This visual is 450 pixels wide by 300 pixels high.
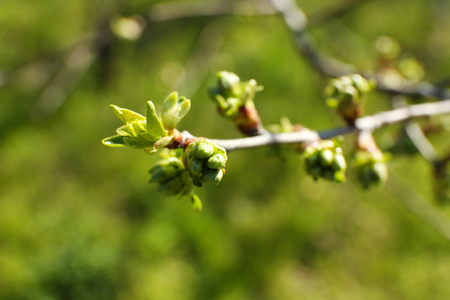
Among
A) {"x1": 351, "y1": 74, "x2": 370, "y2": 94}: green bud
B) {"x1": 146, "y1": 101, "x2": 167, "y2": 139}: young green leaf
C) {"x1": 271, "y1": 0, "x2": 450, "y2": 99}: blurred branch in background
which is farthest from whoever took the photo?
{"x1": 271, "y1": 0, "x2": 450, "y2": 99}: blurred branch in background

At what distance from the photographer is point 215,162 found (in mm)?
941

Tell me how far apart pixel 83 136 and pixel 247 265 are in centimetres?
169

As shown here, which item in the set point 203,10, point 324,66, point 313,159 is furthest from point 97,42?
point 313,159

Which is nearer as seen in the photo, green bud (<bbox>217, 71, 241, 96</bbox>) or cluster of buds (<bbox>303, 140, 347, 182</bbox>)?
cluster of buds (<bbox>303, 140, 347, 182</bbox>)

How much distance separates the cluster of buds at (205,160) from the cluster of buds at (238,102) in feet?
0.85

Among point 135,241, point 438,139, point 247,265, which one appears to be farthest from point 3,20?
point 438,139

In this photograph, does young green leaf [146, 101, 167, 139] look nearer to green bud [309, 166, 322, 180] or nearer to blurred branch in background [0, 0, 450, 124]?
green bud [309, 166, 322, 180]

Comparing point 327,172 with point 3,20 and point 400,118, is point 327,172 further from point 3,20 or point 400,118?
point 3,20

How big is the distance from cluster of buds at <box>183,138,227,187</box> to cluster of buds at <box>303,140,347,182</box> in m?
0.34

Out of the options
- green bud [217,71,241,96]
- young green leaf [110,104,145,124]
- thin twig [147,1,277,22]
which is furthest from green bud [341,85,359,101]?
thin twig [147,1,277,22]

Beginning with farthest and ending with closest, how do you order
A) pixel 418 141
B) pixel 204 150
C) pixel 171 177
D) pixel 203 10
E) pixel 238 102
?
1. pixel 203 10
2. pixel 418 141
3. pixel 238 102
4. pixel 171 177
5. pixel 204 150

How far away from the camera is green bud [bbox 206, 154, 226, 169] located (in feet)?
3.09

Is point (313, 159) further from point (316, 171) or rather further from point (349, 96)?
point (349, 96)

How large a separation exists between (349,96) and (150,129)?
724 millimetres
